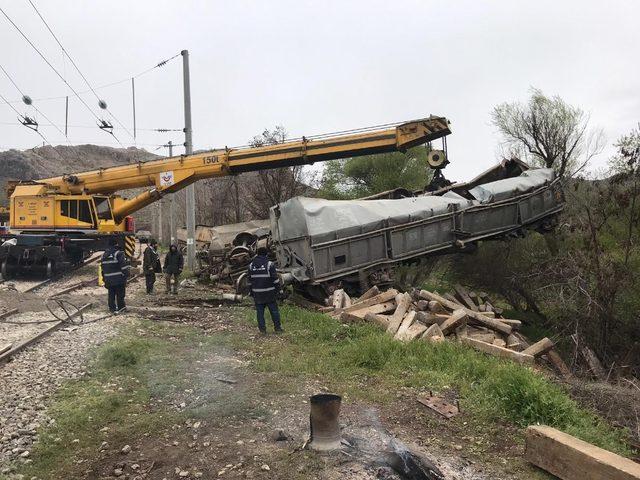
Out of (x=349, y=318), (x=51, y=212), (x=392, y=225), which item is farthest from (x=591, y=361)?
(x=51, y=212)

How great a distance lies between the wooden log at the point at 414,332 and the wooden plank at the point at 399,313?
0.80 ft

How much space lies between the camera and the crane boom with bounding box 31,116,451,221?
12.6 metres

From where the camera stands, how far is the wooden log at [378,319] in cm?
873

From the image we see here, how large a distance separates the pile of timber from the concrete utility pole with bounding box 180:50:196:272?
874 cm

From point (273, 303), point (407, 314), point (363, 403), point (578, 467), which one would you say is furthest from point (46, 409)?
point (407, 314)

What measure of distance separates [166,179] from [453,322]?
10.2 m

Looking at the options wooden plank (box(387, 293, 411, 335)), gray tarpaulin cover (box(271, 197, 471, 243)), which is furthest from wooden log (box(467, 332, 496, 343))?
gray tarpaulin cover (box(271, 197, 471, 243))

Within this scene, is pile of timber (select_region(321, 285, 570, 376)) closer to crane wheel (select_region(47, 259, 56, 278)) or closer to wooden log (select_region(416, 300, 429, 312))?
wooden log (select_region(416, 300, 429, 312))

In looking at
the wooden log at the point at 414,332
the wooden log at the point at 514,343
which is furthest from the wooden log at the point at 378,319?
the wooden log at the point at 514,343

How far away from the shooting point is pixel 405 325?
8.46 metres

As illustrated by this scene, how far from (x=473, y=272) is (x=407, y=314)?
26.2ft

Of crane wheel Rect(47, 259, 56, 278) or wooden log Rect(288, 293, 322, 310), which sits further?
crane wheel Rect(47, 259, 56, 278)

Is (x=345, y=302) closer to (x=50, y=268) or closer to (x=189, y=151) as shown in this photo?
(x=189, y=151)

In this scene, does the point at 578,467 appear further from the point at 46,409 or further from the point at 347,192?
the point at 347,192
